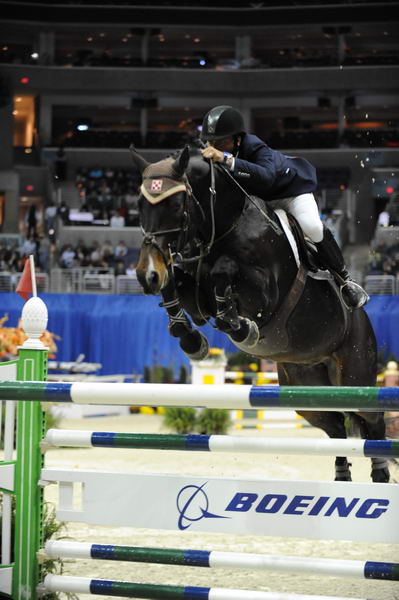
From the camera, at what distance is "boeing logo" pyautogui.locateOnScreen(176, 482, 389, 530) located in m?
2.78

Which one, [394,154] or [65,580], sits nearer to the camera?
[65,580]

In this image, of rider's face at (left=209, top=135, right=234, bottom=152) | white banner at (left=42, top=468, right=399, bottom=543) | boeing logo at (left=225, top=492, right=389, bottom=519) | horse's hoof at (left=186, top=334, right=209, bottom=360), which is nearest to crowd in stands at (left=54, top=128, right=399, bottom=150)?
rider's face at (left=209, top=135, right=234, bottom=152)

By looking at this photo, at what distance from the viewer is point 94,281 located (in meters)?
19.5

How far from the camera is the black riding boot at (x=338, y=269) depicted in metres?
4.49

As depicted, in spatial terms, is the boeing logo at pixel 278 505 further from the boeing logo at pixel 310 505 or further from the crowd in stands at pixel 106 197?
the crowd in stands at pixel 106 197

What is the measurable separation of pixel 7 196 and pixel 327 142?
1022 cm

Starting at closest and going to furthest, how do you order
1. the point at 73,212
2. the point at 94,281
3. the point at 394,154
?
the point at 394,154 → the point at 94,281 → the point at 73,212

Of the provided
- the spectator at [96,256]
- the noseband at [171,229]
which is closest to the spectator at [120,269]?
the spectator at [96,256]

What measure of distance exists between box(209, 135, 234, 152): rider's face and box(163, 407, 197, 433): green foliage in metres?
6.39

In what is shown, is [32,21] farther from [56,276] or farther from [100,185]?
[56,276]

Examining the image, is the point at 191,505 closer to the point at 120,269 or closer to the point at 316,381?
the point at 316,381

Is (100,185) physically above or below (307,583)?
above

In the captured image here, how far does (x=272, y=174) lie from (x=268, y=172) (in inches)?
1.4

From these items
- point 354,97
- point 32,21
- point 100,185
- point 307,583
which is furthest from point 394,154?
point 32,21
